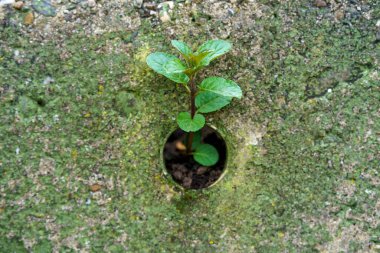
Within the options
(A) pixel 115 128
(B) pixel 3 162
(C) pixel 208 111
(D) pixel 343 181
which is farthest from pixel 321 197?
(B) pixel 3 162

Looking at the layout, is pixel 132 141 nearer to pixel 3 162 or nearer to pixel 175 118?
pixel 175 118

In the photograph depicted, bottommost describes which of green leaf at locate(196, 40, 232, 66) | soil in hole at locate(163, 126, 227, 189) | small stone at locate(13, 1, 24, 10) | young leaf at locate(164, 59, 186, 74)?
soil in hole at locate(163, 126, 227, 189)

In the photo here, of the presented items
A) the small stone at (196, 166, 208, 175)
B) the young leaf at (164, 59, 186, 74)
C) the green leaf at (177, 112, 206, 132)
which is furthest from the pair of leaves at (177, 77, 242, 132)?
the small stone at (196, 166, 208, 175)

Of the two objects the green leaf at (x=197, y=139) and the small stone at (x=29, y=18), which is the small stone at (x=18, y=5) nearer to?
the small stone at (x=29, y=18)

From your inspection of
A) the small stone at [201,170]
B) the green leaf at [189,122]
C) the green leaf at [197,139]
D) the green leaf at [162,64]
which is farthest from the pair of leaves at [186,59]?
the small stone at [201,170]

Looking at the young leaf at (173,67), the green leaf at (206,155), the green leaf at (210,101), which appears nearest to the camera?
the young leaf at (173,67)

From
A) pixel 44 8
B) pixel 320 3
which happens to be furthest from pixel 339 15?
pixel 44 8

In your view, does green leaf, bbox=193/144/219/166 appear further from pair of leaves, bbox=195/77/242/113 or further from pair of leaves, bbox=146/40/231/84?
pair of leaves, bbox=146/40/231/84
